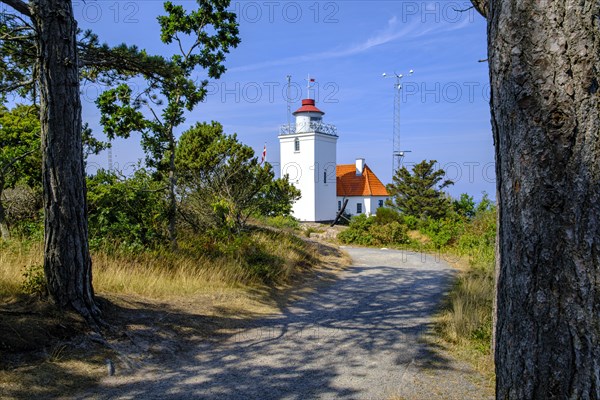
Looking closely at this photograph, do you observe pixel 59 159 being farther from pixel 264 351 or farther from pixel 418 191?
pixel 418 191

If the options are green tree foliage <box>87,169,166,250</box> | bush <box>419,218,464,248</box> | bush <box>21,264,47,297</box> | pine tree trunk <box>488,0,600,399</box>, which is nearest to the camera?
pine tree trunk <box>488,0,600,399</box>

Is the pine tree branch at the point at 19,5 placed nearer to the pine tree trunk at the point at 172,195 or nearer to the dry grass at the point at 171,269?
the dry grass at the point at 171,269

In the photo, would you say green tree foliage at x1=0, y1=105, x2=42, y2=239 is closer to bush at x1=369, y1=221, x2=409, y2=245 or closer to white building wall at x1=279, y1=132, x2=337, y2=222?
bush at x1=369, y1=221, x2=409, y2=245

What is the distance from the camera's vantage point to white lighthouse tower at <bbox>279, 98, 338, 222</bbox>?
4525 cm

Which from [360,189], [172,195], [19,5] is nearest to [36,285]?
[19,5]

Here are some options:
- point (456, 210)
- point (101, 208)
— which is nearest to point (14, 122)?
point (101, 208)

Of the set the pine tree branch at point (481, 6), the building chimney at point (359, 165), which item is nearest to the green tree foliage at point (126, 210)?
the pine tree branch at point (481, 6)

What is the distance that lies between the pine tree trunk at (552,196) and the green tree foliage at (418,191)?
35546 mm

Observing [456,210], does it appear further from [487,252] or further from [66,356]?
[66,356]

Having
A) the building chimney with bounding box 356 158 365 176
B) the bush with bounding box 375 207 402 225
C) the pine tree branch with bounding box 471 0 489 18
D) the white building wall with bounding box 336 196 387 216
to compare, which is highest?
the building chimney with bounding box 356 158 365 176

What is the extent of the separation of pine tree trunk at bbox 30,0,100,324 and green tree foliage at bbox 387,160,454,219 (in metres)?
33.1

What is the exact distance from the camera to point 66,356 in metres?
5.18

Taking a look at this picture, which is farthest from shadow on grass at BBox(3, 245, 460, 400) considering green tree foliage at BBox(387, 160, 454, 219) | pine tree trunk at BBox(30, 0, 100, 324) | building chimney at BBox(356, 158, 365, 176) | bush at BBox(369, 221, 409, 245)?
building chimney at BBox(356, 158, 365, 176)

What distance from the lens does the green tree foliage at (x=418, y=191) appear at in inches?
1491
